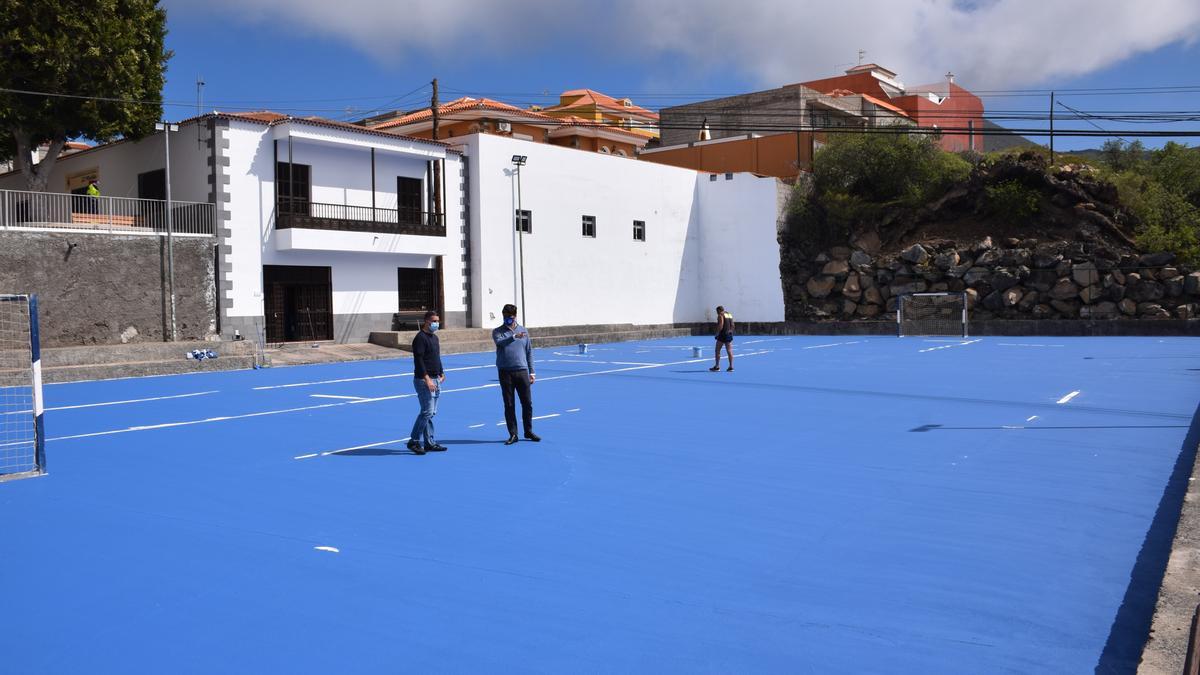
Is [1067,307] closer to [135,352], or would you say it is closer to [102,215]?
[135,352]

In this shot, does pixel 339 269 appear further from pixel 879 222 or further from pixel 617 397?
pixel 879 222

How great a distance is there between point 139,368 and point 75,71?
10904 millimetres

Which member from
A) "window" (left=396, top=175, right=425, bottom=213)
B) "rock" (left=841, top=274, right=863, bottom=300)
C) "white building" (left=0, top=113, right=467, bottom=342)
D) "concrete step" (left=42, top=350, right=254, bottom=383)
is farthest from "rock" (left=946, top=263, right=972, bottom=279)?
"concrete step" (left=42, top=350, right=254, bottom=383)

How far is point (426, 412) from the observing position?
1040 centimetres

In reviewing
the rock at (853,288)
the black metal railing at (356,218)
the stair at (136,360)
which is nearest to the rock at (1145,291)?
the rock at (853,288)

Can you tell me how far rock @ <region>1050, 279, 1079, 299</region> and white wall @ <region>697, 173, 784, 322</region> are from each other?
444 inches

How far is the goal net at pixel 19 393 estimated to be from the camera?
9.64m

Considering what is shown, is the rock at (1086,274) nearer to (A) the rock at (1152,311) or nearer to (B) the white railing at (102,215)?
(A) the rock at (1152,311)

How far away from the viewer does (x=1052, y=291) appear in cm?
3547

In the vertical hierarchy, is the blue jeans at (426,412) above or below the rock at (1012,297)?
below

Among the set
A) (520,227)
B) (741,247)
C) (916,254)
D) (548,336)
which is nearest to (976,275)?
(916,254)

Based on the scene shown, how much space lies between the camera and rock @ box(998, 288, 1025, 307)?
36062 mm

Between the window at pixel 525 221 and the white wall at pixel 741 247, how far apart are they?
38.2 feet

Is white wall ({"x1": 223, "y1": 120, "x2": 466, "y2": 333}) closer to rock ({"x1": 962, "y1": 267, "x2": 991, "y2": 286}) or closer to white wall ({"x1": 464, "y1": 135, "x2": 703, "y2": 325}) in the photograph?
white wall ({"x1": 464, "y1": 135, "x2": 703, "y2": 325})
